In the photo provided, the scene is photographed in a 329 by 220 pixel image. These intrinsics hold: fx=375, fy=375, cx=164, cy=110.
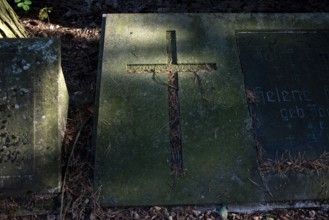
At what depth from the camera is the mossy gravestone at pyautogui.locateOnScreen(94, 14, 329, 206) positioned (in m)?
3.12

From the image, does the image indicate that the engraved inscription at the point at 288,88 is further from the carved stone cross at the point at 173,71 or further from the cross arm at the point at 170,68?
the carved stone cross at the point at 173,71

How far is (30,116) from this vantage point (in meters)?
3.10

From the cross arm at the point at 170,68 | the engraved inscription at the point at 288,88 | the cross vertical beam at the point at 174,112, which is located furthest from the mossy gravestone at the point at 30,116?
the engraved inscription at the point at 288,88

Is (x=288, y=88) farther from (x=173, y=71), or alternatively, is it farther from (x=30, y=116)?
(x=30, y=116)

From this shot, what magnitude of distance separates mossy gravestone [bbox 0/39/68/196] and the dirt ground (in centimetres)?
19

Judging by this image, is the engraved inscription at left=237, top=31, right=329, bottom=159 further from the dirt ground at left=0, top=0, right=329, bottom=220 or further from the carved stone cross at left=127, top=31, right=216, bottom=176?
the dirt ground at left=0, top=0, right=329, bottom=220

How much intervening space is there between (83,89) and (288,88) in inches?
82.4

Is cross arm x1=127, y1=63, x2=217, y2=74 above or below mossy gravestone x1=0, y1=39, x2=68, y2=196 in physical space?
above

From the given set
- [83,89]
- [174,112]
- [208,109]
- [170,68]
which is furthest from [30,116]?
[208,109]

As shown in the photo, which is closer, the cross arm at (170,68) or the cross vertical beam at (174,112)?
the cross vertical beam at (174,112)

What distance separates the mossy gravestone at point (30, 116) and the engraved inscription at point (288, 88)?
1766 millimetres

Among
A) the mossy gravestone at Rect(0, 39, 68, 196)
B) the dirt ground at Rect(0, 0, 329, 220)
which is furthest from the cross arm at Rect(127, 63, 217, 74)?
the mossy gravestone at Rect(0, 39, 68, 196)

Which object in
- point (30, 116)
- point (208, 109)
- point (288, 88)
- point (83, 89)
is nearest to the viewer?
point (30, 116)

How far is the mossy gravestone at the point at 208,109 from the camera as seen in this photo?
3.12m
